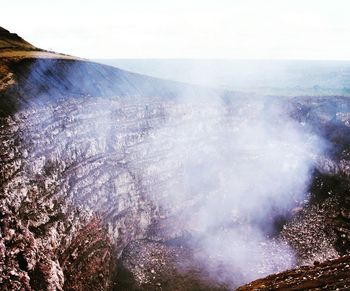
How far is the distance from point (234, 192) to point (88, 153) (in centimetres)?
1991

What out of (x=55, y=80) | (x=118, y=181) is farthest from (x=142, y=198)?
(x=55, y=80)

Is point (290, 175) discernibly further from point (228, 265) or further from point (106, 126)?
point (106, 126)

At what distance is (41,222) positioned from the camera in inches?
1031

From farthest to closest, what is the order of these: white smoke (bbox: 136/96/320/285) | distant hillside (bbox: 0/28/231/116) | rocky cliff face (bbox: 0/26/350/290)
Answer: white smoke (bbox: 136/96/320/285), distant hillside (bbox: 0/28/231/116), rocky cliff face (bbox: 0/26/350/290)

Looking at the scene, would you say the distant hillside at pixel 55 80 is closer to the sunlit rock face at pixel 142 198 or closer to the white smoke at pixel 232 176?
the sunlit rock face at pixel 142 198

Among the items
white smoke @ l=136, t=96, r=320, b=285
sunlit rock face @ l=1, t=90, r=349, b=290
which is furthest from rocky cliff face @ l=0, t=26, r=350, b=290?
white smoke @ l=136, t=96, r=320, b=285

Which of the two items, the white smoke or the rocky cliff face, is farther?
the white smoke

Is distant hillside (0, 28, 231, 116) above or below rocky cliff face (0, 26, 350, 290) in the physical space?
above

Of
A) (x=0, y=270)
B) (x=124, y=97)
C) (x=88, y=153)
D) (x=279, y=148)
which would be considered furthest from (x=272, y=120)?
(x=0, y=270)

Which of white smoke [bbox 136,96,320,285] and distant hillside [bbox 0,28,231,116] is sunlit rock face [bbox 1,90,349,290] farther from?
distant hillside [bbox 0,28,231,116]

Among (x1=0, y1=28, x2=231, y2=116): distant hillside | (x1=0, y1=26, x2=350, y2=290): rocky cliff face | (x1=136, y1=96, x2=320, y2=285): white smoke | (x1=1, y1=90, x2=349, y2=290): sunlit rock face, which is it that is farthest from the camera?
(x1=136, y1=96, x2=320, y2=285): white smoke

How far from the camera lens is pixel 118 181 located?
124 feet

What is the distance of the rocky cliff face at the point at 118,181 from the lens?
2594cm

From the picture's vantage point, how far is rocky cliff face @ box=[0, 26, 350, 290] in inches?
1021
